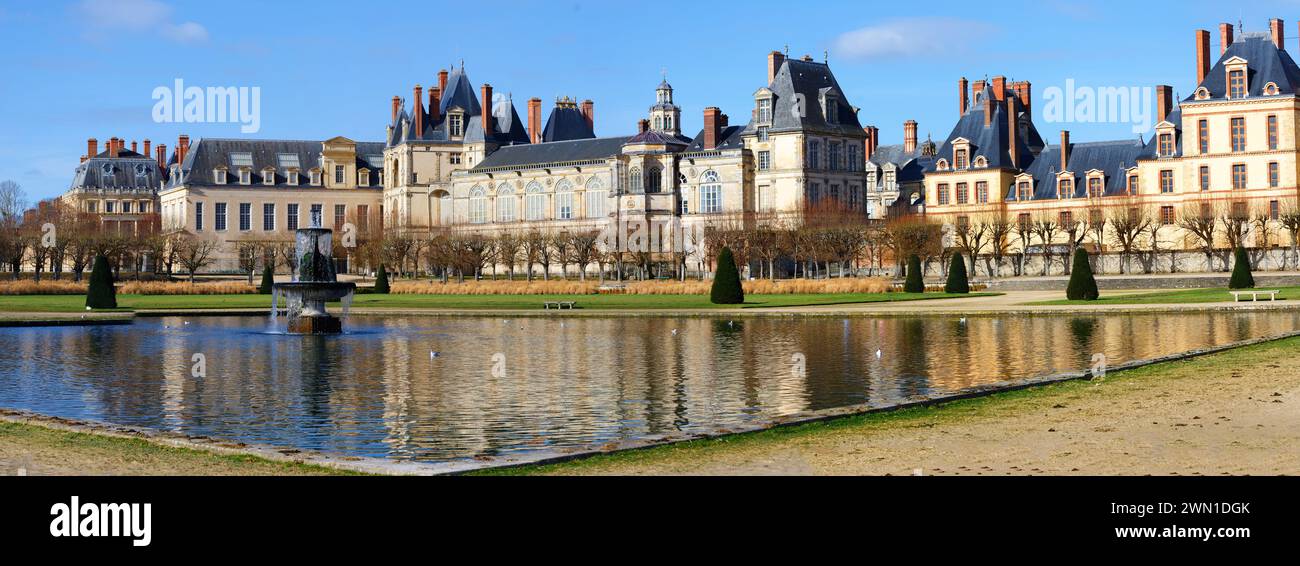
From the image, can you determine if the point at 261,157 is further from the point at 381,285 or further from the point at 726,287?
the point at 726,287

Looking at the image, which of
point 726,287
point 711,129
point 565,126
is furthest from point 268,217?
point 726,287

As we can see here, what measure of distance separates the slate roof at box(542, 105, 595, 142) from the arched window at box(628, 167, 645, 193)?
1521cm

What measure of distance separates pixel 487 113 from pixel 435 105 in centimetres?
581

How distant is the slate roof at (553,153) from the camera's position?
294 ft

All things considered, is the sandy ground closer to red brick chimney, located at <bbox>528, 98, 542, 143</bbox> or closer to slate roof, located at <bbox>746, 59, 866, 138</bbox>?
slate roof, located at <bbox>746, 59, 866, 138</bbox>

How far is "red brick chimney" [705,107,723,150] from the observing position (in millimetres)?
85812

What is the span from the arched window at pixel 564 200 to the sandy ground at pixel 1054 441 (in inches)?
2973

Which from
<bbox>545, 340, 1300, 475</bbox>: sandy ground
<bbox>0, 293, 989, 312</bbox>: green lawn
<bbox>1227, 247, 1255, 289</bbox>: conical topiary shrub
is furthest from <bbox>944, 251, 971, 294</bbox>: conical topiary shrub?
<bbox>545, 340, 1300, 475</bbox>: sandy ground

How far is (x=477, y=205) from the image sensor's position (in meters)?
96.7

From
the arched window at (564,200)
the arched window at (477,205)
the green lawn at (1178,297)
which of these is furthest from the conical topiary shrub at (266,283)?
the arched window at (477,205)

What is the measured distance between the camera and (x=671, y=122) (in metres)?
90.1
